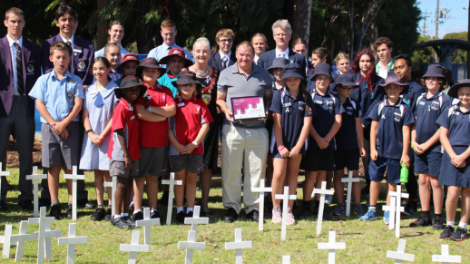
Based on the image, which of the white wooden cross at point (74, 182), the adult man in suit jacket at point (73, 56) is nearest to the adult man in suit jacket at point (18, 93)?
the adult man in suit jacket at point (73, 56)

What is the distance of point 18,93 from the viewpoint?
612 centimetres

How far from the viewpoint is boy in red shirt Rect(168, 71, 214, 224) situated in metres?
5.61

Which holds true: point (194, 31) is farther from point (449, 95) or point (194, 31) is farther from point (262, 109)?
point (449, 95)

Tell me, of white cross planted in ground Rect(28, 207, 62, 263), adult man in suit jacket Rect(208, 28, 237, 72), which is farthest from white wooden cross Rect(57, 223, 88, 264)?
adult man in suit jacket Rect(208, 28, 237, 72)

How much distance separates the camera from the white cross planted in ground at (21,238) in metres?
4.02

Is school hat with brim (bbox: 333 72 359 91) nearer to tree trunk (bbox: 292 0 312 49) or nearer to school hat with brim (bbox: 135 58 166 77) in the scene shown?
school hat with brim (bbox: 135 58 166 77)

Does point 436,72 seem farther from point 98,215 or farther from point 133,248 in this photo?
point 98,215

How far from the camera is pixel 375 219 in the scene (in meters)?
6.06

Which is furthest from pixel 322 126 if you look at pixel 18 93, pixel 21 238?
pixel 18 93

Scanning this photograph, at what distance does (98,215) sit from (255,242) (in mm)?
2041

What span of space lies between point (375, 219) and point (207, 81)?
Result: 285 cm

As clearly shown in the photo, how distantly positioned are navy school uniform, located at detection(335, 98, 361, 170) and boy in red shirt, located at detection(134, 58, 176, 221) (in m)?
2.34

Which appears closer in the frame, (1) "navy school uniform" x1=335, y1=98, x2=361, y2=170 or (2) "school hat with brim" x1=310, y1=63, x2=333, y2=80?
(2) "school hat with brim" x1=310, y1=63, x2=333, y2=80

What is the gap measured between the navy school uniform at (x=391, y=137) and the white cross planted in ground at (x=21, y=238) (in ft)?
13.6
